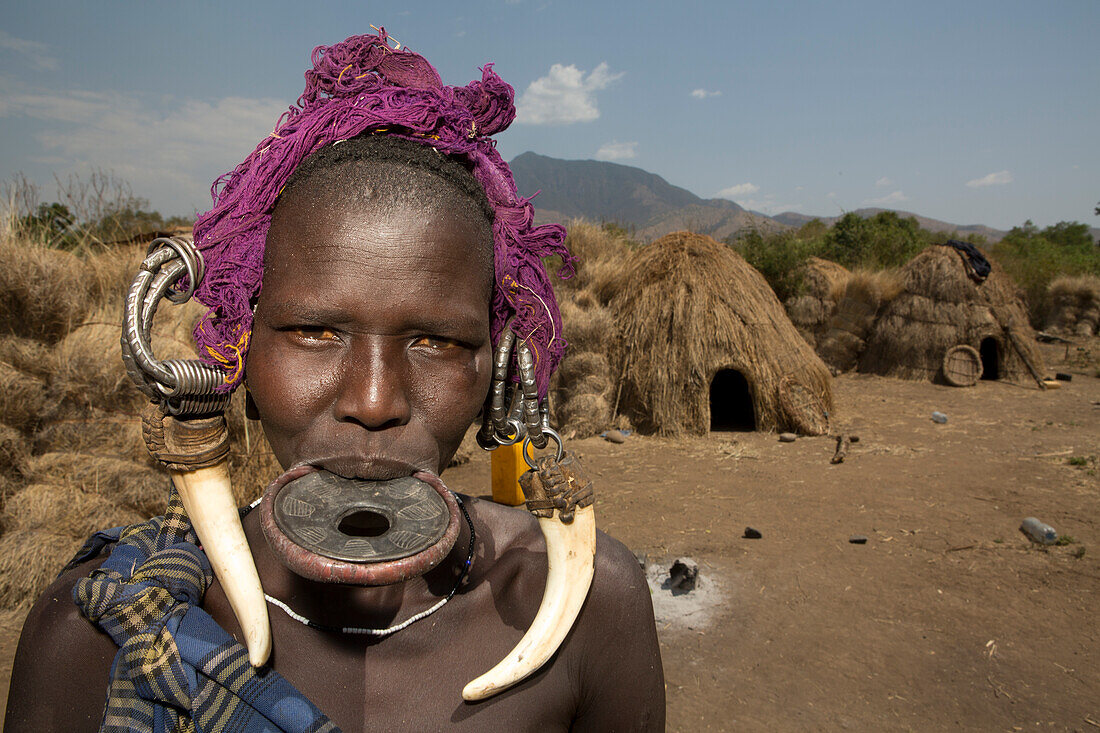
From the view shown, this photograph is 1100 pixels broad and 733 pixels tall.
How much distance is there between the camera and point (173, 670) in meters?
1.00

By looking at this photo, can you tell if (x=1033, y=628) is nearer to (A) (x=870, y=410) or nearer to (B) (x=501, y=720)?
(B) (x=501, y=720)

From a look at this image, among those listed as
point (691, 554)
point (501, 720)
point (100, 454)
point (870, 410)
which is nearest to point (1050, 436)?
point (870, 410)

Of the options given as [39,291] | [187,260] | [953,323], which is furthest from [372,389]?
[953,323]

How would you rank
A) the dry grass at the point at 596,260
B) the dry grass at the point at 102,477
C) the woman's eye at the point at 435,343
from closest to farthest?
the woman's eye at the point at 435,343 → the dry grass at the point at 102,477 → the dry grass at the point at 596,260

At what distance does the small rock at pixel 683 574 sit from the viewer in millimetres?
5176

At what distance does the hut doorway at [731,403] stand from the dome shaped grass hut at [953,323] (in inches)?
183

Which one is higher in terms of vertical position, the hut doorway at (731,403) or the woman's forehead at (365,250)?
the woman's forehead at (365,250)

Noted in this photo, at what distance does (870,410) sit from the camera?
37.7ft

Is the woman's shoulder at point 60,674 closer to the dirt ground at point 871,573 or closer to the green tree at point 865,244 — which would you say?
the dirt ground at point 871,573

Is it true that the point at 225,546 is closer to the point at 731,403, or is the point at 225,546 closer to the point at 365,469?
the point at 365,469

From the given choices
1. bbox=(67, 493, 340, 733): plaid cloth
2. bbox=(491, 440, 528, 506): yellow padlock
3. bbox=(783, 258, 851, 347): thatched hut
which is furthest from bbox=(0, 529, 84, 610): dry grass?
bbox=(783, 258, 851, 347): thatched hut

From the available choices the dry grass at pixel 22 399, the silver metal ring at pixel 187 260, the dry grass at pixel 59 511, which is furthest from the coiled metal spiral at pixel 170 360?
the dry grass at pixel 22 399

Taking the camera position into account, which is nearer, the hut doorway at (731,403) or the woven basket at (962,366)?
the hut doorway at (731,403)

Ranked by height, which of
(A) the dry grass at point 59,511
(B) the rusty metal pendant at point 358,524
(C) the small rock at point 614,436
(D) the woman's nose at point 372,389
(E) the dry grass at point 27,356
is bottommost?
(C) the small rock at point 614,436
